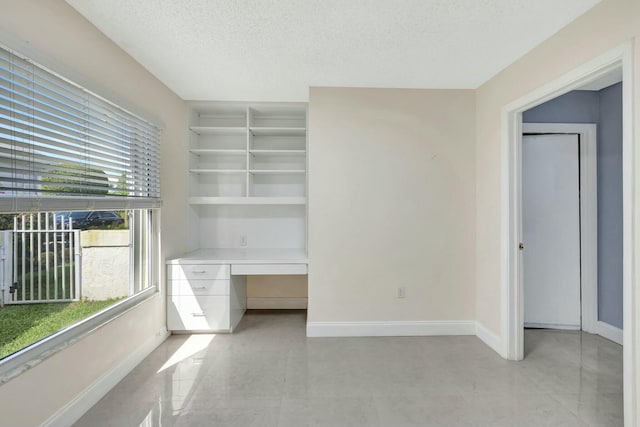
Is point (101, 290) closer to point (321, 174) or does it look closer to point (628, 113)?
point (321, 174)

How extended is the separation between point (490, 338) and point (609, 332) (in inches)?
49.1

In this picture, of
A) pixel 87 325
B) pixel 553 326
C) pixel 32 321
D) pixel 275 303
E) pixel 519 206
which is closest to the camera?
pixel 32 321

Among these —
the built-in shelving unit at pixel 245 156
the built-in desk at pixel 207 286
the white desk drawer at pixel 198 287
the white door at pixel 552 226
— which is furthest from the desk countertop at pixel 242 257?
the white door at pixel 552 226

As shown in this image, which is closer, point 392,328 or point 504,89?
point 504,89

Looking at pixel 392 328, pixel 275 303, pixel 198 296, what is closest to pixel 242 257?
pixel 198 296

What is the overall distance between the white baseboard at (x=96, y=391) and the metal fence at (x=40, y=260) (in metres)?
0.60

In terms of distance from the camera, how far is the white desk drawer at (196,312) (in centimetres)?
310

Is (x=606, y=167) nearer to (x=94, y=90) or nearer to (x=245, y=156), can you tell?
(x=245, y=156)

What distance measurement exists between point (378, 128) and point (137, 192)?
2236mm

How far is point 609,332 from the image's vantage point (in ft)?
10.0

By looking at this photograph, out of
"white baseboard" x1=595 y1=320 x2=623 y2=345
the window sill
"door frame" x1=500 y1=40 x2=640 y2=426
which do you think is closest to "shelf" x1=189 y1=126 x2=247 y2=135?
the window sill

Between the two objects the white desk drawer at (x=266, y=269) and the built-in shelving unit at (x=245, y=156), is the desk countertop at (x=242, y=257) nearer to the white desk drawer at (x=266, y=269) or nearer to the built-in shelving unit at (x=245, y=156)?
the white desk drawer at (x=266, y=269)

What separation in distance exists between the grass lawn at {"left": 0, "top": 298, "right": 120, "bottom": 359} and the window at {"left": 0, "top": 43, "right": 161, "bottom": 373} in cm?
1

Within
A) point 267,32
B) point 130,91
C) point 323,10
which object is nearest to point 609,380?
point 323,10
